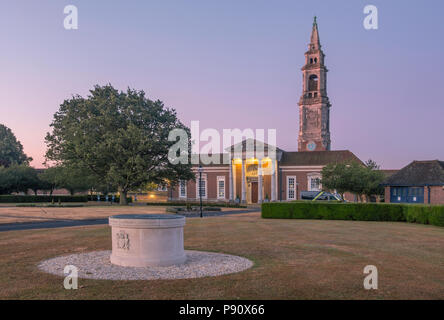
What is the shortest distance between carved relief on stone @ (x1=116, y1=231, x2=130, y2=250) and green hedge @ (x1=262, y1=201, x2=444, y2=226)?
20.1 m

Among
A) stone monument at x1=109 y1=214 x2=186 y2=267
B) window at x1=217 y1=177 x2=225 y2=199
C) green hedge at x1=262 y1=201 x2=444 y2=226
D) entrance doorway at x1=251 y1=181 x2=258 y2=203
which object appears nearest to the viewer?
stone monument at x1=109 y1=214 x2=186 y2=267

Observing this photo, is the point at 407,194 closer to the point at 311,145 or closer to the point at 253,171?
the point at 253,171

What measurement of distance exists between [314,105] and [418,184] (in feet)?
174

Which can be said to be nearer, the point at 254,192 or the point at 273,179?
the point at 273,179

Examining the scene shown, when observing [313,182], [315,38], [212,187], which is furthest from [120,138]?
→ [315,38]

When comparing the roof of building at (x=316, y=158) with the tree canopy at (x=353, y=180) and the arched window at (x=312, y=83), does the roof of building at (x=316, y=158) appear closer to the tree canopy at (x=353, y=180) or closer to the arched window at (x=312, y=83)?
Result: the tree canopy at (x=353, y=180)

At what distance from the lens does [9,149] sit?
8375cm

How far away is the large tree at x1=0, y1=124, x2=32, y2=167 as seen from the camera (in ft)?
270

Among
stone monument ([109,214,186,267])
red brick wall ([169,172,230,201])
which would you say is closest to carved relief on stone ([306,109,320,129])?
red brick wall ([169,172,230,201])

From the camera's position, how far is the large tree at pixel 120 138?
41375 mm

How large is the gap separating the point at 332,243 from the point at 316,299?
814cm

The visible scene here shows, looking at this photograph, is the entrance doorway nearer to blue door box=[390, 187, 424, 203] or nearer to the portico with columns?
the portico with columns

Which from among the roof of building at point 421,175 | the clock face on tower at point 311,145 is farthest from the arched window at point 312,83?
the roof of building at point 421,175

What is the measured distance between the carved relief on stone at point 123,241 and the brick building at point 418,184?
40.7 m
